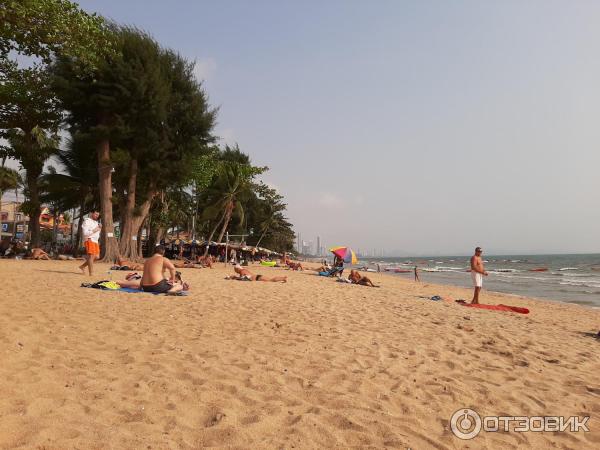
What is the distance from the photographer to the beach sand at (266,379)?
8.79ft

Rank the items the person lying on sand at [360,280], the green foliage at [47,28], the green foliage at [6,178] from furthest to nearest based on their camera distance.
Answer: the green foliage at [6,178] < the person lying on sand at [360,280] < the green foliage at [47,28]

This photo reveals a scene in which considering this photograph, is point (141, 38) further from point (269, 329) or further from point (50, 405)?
point (50, 405)

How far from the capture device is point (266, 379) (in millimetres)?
3695

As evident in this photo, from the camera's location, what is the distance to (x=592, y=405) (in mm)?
3463

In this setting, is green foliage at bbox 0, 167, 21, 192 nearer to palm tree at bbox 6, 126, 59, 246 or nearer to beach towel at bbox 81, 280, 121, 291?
Result: palm tree at bbox 6, 126, 59, 246

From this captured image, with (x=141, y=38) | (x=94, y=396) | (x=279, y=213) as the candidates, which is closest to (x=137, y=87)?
(x=141, y=38)

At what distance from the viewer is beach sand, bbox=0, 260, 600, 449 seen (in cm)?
268

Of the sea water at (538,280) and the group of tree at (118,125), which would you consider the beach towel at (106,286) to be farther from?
the sea water at (538,280)

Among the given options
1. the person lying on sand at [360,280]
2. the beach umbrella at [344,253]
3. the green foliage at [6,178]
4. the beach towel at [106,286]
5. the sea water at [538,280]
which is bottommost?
the sea water at [538,280]

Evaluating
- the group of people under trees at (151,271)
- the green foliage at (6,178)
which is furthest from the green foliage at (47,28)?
the green foliage at (6,178)

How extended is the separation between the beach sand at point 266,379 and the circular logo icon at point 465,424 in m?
0.07

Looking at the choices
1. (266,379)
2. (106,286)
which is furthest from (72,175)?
(266,379)

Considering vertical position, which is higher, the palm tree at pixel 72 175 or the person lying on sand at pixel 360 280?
the palm tree at pixel 72 175

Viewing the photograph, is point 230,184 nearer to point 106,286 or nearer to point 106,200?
point 106,200
